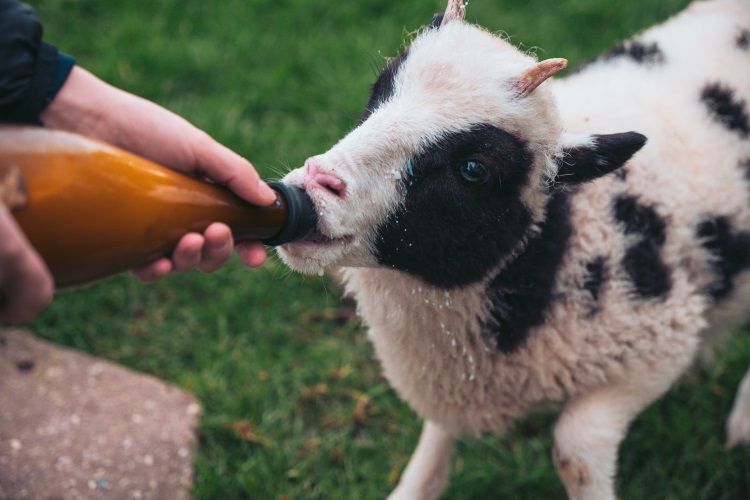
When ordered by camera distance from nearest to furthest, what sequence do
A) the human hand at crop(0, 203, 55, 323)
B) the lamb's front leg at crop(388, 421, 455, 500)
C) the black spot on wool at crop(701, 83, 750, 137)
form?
the human hand at crop(0, 203, 55, 323), the black spot on wool at crop(701, 83, 750, 137), the lamb's front leg at crop(388, 421, 455, 500)

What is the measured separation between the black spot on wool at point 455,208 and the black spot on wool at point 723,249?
875 mm

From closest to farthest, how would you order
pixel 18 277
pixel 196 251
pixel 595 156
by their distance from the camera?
pixel 18 277
pixel 196 251
pixel 595 156

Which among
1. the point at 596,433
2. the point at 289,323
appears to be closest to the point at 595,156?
the point at 596,433

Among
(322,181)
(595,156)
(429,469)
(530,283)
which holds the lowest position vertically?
(429,469)

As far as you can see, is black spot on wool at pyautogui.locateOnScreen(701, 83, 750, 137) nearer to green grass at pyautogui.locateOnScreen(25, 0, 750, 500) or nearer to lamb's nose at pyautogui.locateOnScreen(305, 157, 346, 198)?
green grass at pyautogui.locateOnScreen(25, 0, 750, 500)

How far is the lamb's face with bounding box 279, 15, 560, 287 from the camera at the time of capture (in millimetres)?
2082

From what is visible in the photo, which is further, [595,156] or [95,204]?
[595,156]

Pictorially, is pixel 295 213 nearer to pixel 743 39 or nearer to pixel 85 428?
pixel 85 428

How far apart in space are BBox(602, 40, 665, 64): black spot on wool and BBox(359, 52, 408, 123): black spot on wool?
1.26m

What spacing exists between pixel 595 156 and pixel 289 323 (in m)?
2.19

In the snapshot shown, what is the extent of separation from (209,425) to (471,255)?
1.69 meters

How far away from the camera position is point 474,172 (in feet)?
7.08

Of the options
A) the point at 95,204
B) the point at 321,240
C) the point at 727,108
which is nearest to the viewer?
the point at 95,204

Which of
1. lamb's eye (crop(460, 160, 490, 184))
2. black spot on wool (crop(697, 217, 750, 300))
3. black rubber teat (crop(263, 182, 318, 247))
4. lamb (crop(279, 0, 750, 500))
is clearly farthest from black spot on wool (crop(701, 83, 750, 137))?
black rubber teat (crop(263, 182, 318, 247))
